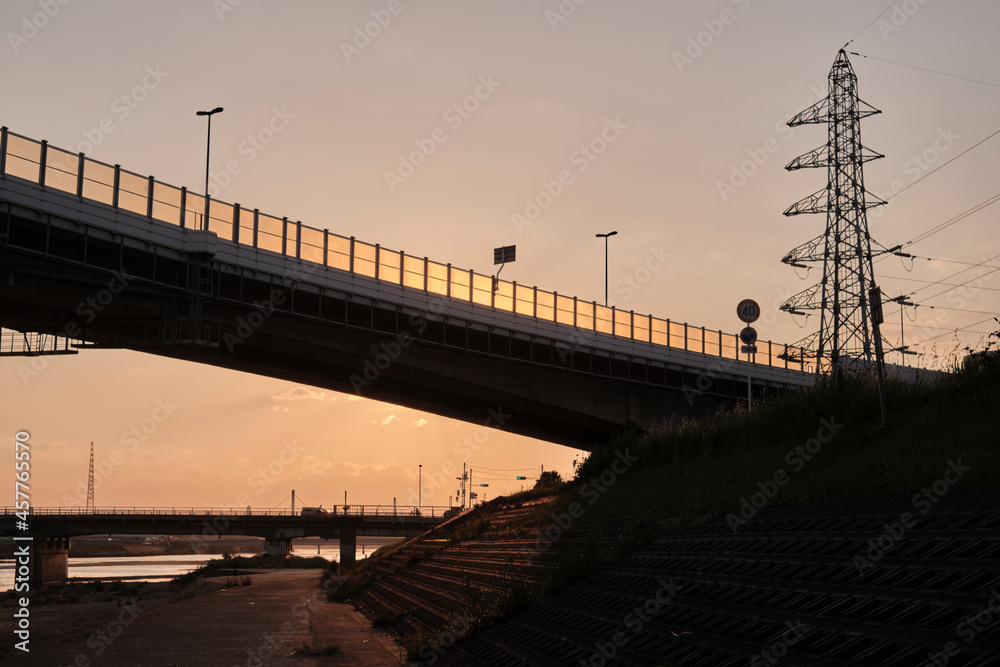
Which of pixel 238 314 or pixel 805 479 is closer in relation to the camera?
pixel 805 479

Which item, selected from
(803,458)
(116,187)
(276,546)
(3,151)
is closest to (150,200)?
(116,187)

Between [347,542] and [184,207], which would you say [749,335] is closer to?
[184,207]

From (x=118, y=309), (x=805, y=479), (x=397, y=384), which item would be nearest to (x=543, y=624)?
(x=805, y=479)

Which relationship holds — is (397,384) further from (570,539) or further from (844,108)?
(570,539)

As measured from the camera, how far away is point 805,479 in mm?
15312

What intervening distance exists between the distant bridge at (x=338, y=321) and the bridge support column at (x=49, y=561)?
52853 mm

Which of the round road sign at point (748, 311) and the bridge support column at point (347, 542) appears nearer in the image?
the round road sign at point (748, 311)

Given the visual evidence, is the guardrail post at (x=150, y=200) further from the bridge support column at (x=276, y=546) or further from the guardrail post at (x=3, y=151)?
the bridge support column at (x=276, y=546)

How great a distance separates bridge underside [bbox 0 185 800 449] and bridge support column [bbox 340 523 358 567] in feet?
140

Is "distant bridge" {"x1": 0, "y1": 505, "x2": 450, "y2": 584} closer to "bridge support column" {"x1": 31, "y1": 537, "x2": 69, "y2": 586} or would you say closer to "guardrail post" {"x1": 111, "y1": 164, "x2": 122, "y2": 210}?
"bridge support column" {"x1": 31, "y1": 537, "x2": 69, "y2": 586}

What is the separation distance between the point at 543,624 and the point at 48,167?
99.7 feet

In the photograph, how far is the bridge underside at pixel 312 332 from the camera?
3716 cm

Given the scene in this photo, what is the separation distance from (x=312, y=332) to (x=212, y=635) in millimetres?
22967

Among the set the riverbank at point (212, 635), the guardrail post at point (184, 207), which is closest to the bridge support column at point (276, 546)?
the riverbank at point (212, 635)
